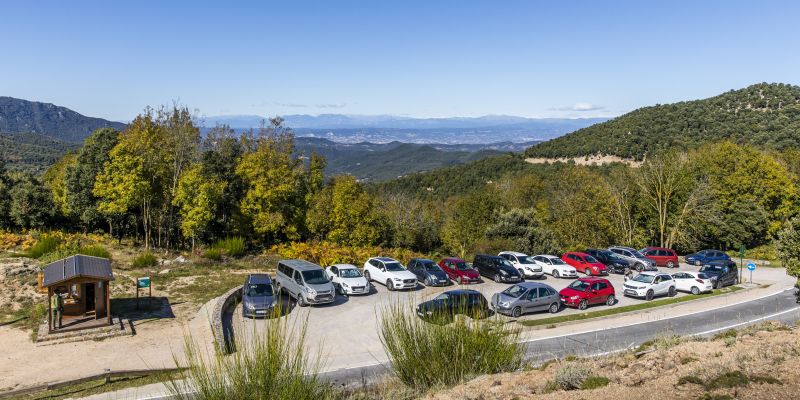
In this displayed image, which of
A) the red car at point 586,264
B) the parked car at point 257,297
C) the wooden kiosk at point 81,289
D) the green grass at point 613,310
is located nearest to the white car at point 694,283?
the green grass at point 613,310

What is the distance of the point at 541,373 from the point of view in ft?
37.6

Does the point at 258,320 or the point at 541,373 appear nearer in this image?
the point at 541,373

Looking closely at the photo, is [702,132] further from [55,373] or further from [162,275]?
[55,373]

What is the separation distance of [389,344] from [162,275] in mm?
20992

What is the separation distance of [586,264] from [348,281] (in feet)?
54.3

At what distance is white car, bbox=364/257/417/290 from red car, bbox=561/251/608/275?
12741 mm

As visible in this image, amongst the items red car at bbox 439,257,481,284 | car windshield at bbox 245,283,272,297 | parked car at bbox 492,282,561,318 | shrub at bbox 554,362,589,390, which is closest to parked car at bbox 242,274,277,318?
car windshield at bbox 245,283,272,297

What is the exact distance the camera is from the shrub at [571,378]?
34.2ft

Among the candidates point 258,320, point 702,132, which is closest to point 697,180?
point 702,132

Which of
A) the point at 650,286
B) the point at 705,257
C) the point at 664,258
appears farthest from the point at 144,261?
the point at 705,257

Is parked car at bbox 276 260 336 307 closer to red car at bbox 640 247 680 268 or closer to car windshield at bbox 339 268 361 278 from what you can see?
car windshield at bbox 339 268 361 278

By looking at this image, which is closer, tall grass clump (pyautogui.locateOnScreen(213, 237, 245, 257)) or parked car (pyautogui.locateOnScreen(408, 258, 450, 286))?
parked car (pyautogui.locateOnScreen(408, 258, 450, 286))

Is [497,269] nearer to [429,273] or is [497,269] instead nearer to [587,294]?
[429,273]

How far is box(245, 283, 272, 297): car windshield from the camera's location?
69.0ft
